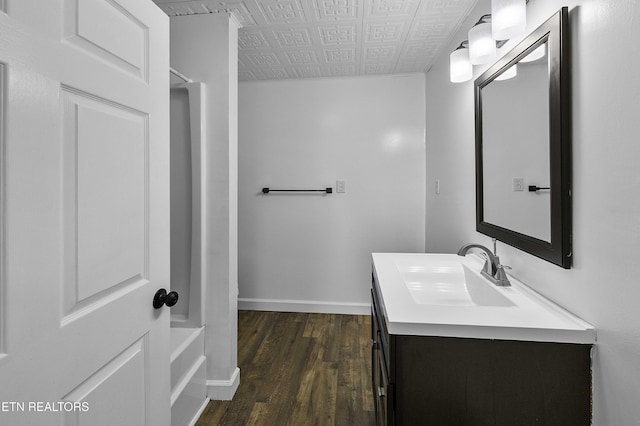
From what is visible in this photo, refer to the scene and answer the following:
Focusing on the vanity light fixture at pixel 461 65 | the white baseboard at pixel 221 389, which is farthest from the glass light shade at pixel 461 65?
the white baseboard at pixel 221 389

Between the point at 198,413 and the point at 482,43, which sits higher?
the point at 482,43

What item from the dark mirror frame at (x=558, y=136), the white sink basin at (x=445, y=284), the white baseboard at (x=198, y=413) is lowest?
the white baseboard at (x=198, y=413)

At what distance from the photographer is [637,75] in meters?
0.78

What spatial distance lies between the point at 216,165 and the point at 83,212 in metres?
1.15

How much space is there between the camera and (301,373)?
2135 mm

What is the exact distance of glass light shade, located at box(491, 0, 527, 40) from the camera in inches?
46.7

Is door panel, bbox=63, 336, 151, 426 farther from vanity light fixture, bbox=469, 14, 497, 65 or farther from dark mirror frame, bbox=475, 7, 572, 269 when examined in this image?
vanity light fixture, bbox=469, 14, 497, 65

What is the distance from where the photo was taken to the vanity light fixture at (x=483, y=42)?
1.45 metres

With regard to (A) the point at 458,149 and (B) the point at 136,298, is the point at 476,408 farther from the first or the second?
(A) the point at 458,149

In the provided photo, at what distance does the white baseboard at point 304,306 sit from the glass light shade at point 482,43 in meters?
2.24

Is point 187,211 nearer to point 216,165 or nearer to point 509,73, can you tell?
point 216,165

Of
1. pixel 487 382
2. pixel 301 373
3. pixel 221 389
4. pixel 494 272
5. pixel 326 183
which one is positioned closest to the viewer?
pixel 487 382

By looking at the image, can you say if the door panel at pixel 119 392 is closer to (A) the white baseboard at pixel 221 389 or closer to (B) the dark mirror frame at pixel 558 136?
(A) the white baseboard at pixel 221 389

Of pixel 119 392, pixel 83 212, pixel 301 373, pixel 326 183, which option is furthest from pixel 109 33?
pixel 326 183
